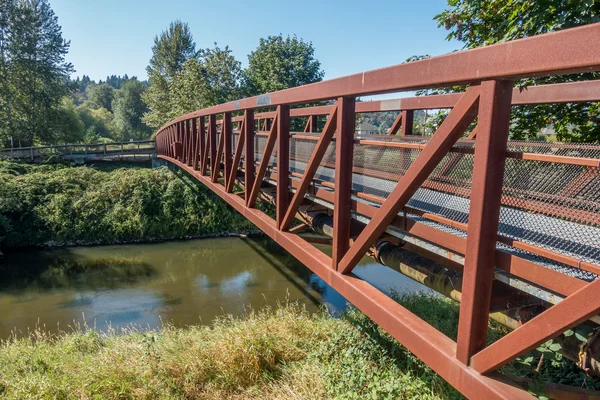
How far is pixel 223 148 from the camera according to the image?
335 inches

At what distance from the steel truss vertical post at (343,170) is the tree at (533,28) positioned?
1.53 metres

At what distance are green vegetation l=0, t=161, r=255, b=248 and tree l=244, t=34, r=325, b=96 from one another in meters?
7.81

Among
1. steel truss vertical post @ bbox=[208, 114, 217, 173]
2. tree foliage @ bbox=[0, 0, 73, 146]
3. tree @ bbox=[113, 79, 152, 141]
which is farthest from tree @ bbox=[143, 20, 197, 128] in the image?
steel truss vertical post @ bbox=[208, 114, 217, 173]

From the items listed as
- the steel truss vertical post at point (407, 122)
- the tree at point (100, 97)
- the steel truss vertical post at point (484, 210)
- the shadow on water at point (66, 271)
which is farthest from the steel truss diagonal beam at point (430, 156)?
the tree at point (100, 97)

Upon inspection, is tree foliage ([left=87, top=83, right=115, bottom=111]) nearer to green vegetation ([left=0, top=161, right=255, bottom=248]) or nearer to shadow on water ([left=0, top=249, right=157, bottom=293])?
green vegetation ([left=0, top=161, right=255, bottom=248])

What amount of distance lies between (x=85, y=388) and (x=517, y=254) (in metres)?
6.21

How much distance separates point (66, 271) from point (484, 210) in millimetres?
17535

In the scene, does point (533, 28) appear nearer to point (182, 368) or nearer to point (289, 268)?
point (182, 368)

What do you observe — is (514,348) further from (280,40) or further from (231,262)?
(280,40)

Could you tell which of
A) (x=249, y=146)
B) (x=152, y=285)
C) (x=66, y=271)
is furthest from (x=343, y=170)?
(x=66, y=271)

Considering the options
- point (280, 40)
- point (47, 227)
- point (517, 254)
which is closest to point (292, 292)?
point (517, 254)

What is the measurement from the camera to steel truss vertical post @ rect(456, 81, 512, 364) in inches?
84.4

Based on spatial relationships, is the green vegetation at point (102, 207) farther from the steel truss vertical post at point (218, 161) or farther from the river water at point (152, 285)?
the steel truss vertical post at point (218, 161)

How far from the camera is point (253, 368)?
6.52 metres
